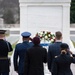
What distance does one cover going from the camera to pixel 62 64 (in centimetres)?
842

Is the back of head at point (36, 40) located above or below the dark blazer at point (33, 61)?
above

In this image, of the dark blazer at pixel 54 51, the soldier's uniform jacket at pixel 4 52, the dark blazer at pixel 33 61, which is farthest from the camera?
the soldier's uniform jacket at pixel 4 52

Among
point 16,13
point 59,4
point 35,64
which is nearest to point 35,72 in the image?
point 35,64

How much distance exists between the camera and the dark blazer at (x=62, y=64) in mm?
Result: 8414

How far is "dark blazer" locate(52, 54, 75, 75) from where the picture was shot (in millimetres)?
8414

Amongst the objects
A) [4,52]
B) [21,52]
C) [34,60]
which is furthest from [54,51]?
[4,52]

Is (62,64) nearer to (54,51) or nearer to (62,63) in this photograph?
(62,63)

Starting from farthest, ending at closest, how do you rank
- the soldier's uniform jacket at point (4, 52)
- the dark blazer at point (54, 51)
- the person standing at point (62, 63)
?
the soldier's uniform jacket at point (4, 52), the dark blazer at point (54, 51), the person standing at point (62, 63)

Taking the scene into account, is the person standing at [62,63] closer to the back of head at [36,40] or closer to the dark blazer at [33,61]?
the dark blazer at [33,61]

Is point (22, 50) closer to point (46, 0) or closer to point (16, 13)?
point (46, 0)

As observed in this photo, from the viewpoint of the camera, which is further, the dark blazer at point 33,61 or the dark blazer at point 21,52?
the dark blazer at point 21,52

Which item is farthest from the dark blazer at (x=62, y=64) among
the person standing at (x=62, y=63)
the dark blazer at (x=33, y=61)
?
the dark blazer at (x=33, y=61)

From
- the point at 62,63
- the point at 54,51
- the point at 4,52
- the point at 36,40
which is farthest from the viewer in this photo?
the point at 4,52

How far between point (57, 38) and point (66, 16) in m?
9.06
